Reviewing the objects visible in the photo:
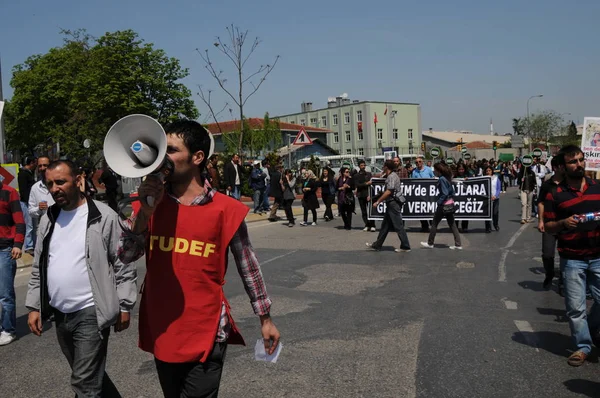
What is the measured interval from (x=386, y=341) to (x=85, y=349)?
323 centimetres

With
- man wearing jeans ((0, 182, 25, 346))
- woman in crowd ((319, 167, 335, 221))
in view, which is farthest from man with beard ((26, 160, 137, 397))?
woman in crowd ((319, 167, 335, 221))

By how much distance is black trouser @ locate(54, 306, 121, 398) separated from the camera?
11.7ft

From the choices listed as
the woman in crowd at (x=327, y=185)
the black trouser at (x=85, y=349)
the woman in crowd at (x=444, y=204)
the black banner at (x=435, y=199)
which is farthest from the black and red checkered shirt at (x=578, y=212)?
the woman in crowd at (x=327, y=185)

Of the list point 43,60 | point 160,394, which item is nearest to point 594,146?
point 160,394

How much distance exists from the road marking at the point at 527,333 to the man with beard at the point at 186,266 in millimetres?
3823

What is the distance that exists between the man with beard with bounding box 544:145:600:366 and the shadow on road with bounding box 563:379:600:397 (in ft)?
1.13

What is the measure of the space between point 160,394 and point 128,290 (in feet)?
4.54

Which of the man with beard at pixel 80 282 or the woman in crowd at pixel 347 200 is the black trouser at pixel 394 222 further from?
the man with beard at pixel 80 282

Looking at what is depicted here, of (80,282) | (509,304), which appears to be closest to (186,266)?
(80,282)

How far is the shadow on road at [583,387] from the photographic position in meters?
4.67

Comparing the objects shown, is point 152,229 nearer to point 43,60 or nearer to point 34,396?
point 34,396

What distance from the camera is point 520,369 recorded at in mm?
5160

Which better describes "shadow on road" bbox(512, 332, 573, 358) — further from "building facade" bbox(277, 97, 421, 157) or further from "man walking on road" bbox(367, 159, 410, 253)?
"building facade" bbox(277, 97, 421, 157)

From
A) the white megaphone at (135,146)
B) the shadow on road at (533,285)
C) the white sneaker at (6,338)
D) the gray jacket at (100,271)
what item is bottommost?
the shadow on road at (533,285)
